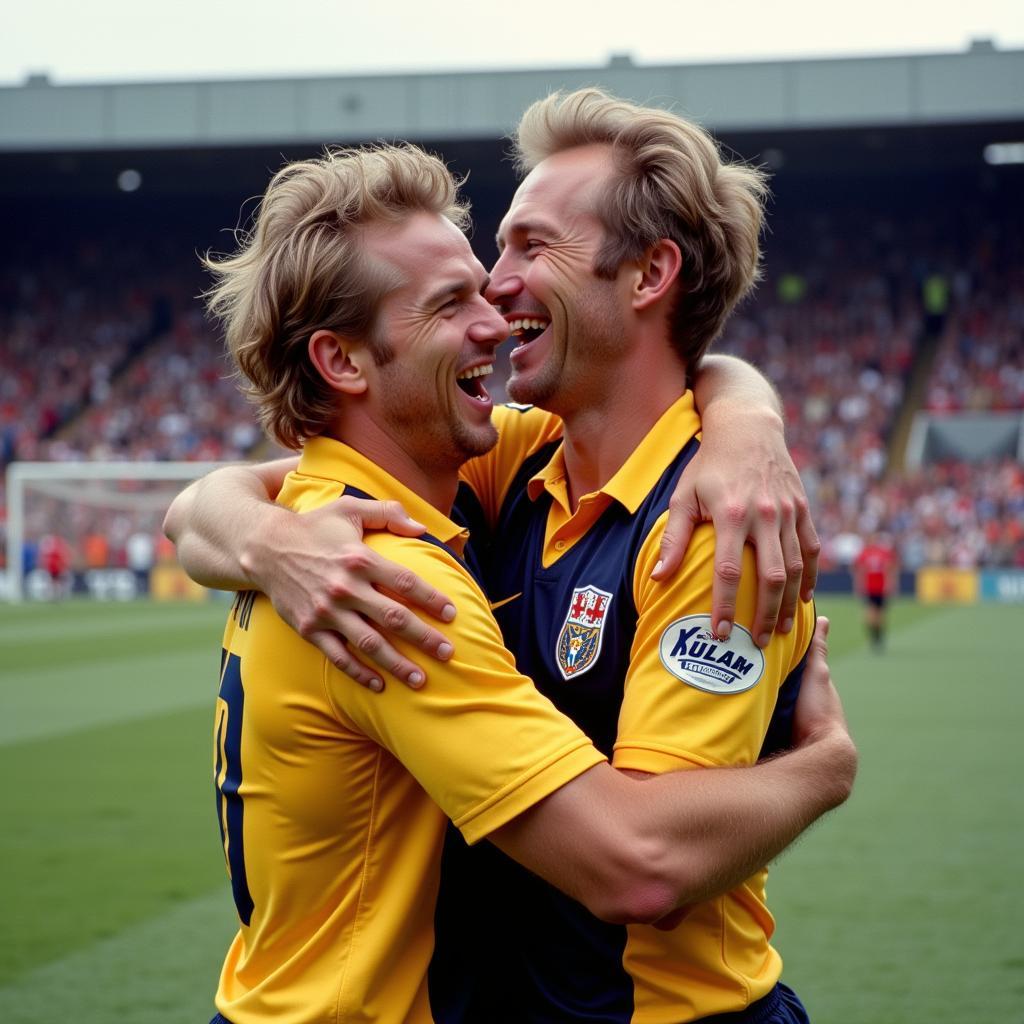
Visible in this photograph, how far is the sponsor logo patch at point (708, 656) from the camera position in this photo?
→ 7.88ft

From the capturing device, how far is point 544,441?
11.3 feet

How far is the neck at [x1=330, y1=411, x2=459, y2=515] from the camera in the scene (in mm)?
2791

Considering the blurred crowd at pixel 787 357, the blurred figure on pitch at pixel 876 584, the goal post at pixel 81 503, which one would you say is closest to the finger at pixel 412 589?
the blurred figure on pitch at pixel 876 584

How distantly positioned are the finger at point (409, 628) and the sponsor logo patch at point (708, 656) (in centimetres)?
40

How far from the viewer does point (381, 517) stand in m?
2.46

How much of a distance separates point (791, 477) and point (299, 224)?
1.06m

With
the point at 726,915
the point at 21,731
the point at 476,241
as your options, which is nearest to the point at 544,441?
the point at 726,915

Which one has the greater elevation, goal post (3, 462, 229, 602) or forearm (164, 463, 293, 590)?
forearm (164, 463, 293, 590)

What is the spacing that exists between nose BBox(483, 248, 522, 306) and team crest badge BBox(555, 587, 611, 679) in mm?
779

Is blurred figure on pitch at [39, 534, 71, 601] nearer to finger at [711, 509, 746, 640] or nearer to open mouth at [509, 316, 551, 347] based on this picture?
open mouth at [509, 316, 551, 347]

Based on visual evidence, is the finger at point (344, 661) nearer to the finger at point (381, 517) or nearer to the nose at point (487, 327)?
the finger at point (381, 517)

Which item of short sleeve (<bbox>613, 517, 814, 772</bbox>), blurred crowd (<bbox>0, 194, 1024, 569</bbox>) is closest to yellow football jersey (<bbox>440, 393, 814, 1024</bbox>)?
short sleeve (<bbox>613, 517, 814, 772</bbox>)

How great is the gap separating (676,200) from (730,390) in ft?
1.35

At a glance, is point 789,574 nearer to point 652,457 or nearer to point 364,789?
point 652,457
